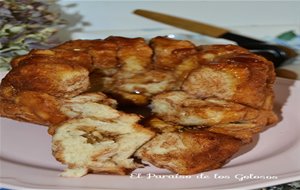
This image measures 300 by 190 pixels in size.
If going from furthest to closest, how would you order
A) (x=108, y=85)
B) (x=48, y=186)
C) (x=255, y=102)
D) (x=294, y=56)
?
(x=294, y=56) < (x=108, y=85) < (x=255, y=102) < (x=48, y=186)

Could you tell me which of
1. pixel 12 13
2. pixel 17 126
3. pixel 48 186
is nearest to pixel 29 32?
pixel 12 13

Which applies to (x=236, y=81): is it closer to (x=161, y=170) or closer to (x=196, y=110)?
(x=196, y=110)

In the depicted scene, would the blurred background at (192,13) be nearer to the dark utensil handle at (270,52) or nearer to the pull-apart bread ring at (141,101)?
the dark utensil handle at (270,52)

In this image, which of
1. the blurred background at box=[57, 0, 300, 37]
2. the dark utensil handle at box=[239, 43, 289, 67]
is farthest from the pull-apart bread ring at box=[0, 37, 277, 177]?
the blurred background at box=[57, 0, 300, 37]

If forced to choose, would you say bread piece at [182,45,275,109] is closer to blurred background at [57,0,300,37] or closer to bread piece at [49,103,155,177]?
bread piece at [49,103,155,177]

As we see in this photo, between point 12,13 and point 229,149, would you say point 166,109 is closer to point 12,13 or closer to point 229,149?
point 229,149

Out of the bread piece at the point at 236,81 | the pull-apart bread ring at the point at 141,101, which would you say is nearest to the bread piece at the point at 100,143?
the pull-apart bread ring at the point at 141,101

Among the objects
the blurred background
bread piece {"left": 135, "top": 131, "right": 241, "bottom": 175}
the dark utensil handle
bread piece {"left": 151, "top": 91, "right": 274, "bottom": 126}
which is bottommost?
the blurred background
